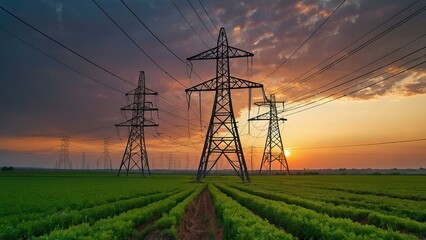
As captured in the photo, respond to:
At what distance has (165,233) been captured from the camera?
1556cm

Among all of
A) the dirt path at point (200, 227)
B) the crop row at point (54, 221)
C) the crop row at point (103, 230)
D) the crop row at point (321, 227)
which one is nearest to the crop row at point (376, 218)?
the crop row at point (321, 227)

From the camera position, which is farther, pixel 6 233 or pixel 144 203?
pixel 144 203

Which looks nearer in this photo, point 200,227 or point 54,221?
point 54,221

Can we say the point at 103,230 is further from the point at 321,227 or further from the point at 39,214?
Result: the point at 39,214

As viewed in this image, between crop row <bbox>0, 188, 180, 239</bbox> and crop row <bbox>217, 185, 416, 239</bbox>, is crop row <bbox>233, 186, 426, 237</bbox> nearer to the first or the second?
crop row <bbox>217, 185, 416, 239</bbox>

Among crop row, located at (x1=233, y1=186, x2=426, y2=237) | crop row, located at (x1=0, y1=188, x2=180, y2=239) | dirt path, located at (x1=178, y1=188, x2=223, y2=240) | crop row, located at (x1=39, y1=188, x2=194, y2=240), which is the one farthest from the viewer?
dirt path, located at (x1=178, y1=188, x2=223, y2=240)

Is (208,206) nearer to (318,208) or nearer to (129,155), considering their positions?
(318,208)

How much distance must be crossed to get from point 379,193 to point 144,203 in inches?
1144

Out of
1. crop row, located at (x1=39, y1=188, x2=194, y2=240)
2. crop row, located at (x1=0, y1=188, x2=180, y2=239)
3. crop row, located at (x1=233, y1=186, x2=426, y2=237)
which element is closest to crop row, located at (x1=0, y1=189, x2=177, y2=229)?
crop row, located at (x1=0, y1=188, x2=180, y2=239)

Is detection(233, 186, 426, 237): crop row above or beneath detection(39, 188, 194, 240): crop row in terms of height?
beneath

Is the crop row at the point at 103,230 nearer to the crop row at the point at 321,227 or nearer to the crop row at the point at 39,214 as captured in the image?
the crop row at the point at 39,214

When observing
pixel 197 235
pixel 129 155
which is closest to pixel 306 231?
pixel 197 235

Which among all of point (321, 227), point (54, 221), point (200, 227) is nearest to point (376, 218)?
point (321, 227)

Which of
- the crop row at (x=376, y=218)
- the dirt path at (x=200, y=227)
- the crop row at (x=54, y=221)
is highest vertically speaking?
the crop row at (x=54, y=221)
